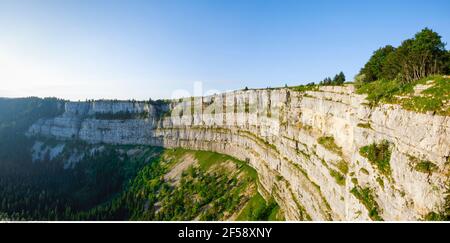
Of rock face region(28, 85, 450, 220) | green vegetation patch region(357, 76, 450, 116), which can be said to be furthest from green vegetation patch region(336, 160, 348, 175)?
green vegetation patch region(357, 76, 450, 116)

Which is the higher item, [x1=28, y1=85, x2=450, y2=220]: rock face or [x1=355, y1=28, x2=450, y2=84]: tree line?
[x1=355, y1=28, x2=450, y2=84]: tree line

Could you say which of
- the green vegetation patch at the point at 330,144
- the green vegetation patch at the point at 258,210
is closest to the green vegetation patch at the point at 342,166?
the green vegetation patch at the point at 330,144

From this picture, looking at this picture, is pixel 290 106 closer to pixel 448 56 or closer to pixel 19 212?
pixel 448 56

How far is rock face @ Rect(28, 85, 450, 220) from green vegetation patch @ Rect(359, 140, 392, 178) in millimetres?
308

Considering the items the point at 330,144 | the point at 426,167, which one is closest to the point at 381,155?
the point at 426,167

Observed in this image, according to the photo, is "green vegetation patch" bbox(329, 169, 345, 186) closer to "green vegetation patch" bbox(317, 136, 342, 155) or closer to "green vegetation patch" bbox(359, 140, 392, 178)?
"green vegetation patch" bbox(317, 136, 342, 155)

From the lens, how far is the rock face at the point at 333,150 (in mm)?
21562

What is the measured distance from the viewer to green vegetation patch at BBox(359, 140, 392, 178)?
25828 mm

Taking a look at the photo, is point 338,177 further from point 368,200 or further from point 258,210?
point 258,210

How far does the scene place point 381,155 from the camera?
27156 mm

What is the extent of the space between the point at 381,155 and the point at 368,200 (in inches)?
159

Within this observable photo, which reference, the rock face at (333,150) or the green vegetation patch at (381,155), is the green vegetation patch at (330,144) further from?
the green vegetation patch at (381,155)

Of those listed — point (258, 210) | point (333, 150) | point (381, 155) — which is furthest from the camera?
point (258, 210)
